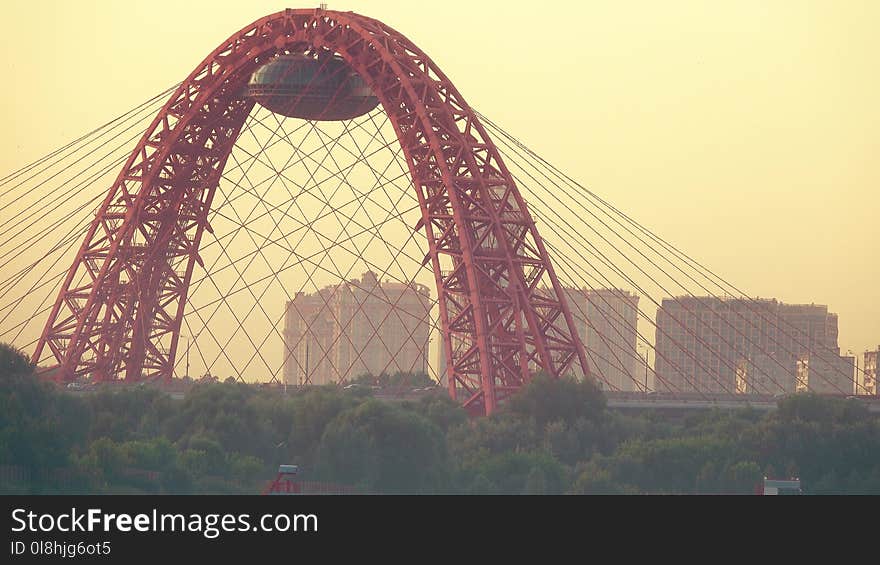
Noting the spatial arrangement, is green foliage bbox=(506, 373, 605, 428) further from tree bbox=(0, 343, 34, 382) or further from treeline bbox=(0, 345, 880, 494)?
tree bbox=(0, 343, 34, 382)

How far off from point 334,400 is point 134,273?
18307 mm

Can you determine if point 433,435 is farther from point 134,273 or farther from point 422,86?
point 134,273

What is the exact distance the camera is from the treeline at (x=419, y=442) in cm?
8556

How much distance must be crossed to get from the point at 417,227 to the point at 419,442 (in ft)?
43.2

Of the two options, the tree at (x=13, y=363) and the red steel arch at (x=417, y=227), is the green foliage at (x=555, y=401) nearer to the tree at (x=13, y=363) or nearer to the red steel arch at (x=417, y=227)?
the red steel arch at (x=417, y=227)

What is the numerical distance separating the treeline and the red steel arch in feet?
9.37

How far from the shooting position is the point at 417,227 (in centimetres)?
10012

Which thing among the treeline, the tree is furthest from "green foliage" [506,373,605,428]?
the tree

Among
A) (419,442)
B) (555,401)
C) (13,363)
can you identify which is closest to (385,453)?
(419,442)
